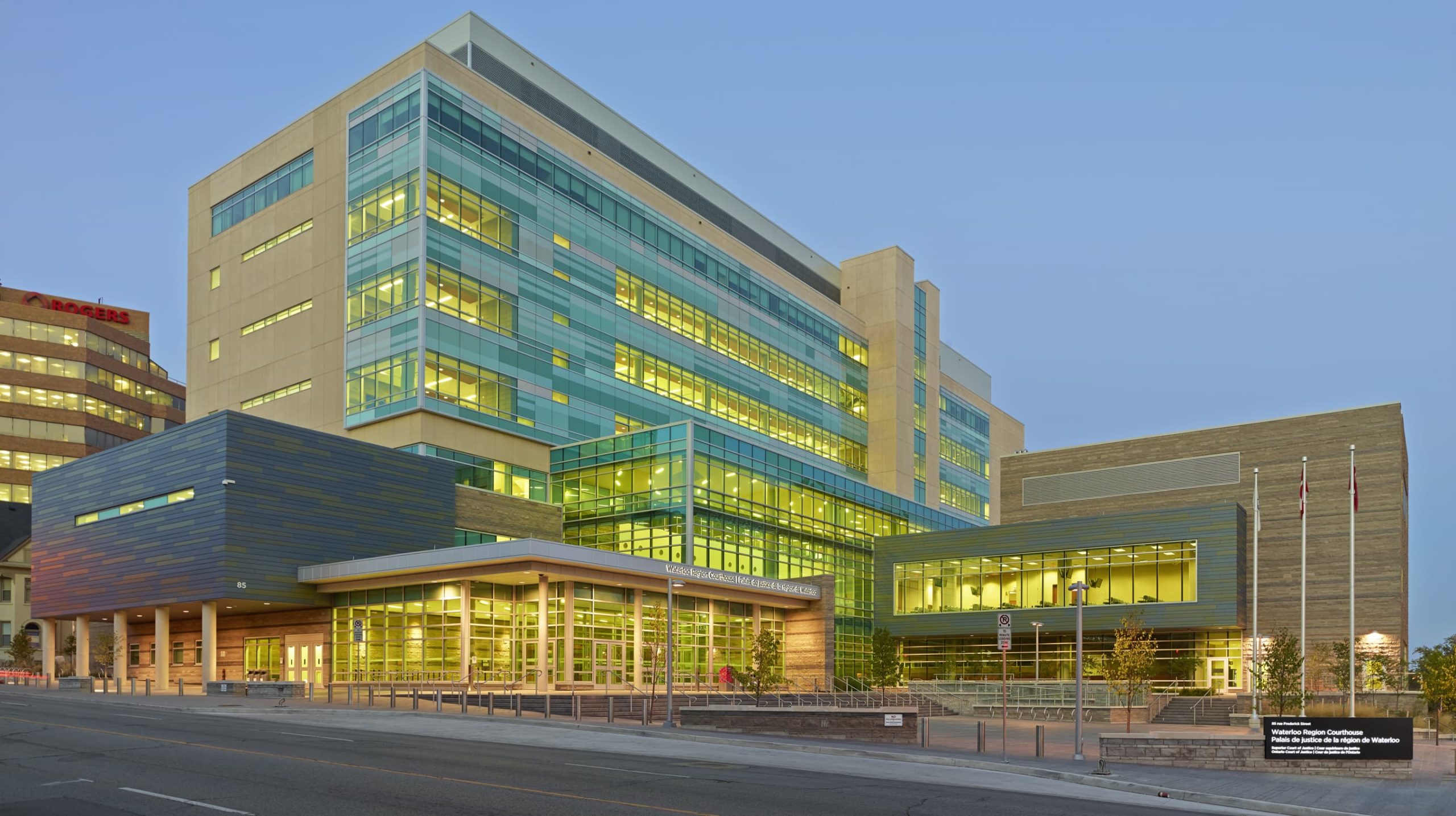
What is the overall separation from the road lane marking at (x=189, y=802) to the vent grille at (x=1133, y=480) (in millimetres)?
70019

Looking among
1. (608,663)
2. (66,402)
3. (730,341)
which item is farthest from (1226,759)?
(66,402)

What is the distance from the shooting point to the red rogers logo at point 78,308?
12744cm

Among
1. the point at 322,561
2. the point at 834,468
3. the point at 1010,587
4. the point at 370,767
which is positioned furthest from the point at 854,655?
the point at 370,767

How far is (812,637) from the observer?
2530 inches

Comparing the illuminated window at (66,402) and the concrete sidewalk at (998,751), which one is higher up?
the illuminated window at (66,402)

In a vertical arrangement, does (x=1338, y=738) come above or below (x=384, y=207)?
below

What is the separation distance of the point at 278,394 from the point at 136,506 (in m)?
10.7

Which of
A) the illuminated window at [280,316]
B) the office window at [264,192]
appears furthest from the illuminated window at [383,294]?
the office window at [264,192]

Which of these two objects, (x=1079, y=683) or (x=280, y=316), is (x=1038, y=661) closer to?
(x=1079, y=683)

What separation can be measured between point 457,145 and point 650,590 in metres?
25.2

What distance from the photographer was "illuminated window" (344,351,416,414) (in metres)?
57.1

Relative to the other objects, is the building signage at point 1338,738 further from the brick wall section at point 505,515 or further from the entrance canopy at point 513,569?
the brick wall section at point 505,515

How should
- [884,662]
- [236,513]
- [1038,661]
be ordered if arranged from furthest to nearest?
[884,662] < [1038,661] < [236,513]

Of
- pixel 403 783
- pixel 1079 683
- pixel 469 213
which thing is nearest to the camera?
pixel 403 783
